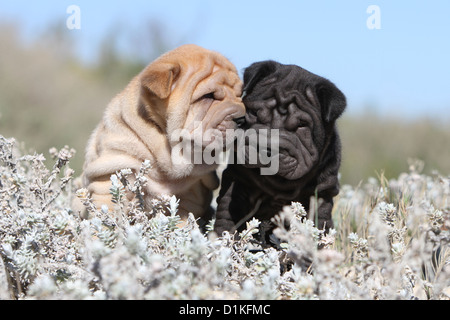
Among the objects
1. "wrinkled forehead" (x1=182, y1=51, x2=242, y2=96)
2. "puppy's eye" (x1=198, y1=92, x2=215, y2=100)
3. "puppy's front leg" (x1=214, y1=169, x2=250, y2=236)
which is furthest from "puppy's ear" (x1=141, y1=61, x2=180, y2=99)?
"puppy's front leg" (x1=214, y1=169, x2=250, y2=236)

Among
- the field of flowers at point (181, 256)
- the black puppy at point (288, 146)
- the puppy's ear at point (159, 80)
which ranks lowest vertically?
the field of flowers at point (181, 256)

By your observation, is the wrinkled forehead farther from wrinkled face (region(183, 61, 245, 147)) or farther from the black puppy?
the black puppy

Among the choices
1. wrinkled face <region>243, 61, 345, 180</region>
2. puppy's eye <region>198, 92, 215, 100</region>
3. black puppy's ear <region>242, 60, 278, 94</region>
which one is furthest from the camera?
puppy's eye <region>198, 92, 215, 100</region>

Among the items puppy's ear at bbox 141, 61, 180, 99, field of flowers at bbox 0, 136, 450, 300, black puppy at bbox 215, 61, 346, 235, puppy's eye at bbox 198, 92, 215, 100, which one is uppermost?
puppy's ear at bbox 141, 61, 180, 99

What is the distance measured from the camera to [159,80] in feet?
14.3

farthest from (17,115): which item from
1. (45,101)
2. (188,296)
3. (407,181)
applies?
(188,296)

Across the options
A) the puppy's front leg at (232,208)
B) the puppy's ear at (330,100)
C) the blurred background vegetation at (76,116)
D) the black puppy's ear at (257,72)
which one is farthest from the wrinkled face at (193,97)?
the blurred background vegetation at (76,116)

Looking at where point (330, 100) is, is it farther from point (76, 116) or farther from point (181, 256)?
point (76, 116)

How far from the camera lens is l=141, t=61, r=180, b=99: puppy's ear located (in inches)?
172

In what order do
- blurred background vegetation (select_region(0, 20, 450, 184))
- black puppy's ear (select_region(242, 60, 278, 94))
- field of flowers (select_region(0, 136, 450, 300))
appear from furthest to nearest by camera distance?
blurred background vegetation (select_region(0, 20, 450, 184)) < black puppy's ear (select_region(242, 60, 278, 94)) < field of flowers (select_region(0, 136, 450, 300))

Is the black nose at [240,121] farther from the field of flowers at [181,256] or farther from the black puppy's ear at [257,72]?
the field of flowers at [181,256]

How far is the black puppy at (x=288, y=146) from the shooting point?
3943 mm

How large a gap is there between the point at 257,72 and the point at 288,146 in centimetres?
65

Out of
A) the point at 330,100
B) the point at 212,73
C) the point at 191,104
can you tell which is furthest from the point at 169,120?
the point at 330,100
